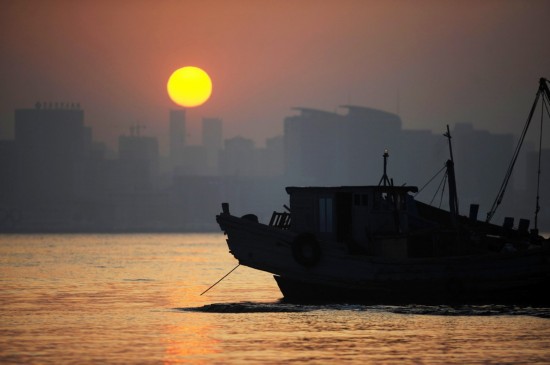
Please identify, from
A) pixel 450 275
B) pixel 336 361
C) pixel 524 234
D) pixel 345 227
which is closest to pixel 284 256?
pixel 345 227

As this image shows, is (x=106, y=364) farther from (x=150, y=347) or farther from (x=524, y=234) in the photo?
(x=524, y=234)

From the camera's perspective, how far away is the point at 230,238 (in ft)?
202

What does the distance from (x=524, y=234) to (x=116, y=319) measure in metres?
20.9

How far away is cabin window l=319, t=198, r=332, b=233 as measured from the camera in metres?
59.5

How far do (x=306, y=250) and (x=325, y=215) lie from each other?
7.83ft

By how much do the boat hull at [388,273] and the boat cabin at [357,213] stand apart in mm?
1295

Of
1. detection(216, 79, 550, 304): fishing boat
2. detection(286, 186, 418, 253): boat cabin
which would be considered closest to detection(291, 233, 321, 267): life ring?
detection(216, 79, 550, 304): fishing boat

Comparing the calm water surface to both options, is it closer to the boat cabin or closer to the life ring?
the life ring

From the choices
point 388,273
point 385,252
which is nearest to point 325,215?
point 385,252

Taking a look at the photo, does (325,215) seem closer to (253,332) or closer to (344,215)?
(344,215)

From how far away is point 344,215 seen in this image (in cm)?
5916

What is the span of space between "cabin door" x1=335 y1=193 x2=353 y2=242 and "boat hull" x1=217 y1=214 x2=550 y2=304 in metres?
1.36

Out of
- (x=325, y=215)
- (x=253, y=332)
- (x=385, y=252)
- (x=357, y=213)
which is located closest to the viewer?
(x=253, y=332)

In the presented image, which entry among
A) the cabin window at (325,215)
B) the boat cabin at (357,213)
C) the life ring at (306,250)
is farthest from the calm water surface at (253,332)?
the cabin window at (325,215)
